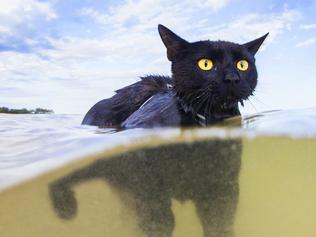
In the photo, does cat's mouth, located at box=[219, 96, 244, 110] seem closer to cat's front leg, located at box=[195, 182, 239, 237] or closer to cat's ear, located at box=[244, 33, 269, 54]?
cat's ear, located at box=[244, 33, 269, 54]

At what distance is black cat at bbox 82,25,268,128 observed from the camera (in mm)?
3163

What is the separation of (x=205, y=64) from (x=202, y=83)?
6.2 inches

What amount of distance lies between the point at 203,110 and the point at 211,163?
0.52m

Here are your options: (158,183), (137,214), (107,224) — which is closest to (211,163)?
(158,183)

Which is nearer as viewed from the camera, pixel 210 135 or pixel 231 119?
pixel 210 135

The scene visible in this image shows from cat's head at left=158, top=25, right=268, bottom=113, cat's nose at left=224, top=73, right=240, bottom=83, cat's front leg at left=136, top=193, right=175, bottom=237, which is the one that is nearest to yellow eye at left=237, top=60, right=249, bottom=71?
cat's head at left=158, top=25, right=268, bottom=113

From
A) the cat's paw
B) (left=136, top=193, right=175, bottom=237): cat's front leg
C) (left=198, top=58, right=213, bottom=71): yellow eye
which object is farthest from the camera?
(left=198, top=58, right=213, bottom=71): yellow eye

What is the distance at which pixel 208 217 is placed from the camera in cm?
294

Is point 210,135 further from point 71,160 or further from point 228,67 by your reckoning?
point 71,160

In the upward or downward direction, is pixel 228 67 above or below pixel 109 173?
above

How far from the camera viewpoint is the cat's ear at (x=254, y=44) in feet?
11.7

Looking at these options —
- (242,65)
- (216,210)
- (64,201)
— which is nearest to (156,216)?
(216,210)

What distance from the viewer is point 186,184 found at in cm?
296

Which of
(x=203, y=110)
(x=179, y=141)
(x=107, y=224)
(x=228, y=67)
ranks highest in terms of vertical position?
(x=228, y=67)
